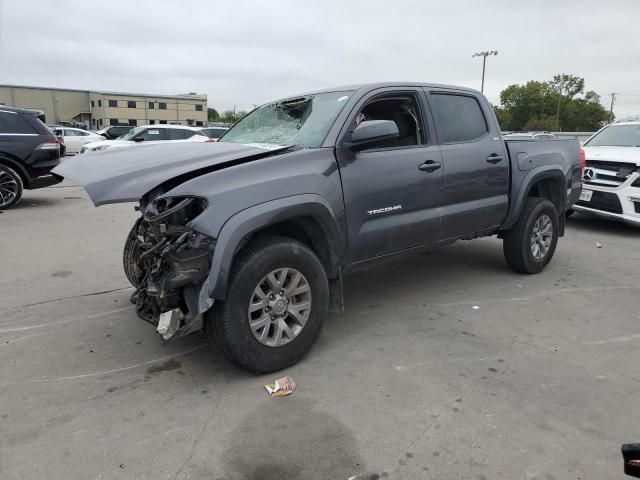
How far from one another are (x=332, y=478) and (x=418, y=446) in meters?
0.51

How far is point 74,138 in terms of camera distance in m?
23.9

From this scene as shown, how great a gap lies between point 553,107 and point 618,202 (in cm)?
9405

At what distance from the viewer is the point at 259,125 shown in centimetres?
452

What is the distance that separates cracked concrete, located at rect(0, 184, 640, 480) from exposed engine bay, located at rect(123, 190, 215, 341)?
51cm

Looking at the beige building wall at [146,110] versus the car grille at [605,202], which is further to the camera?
the beige building wall at [146,110]

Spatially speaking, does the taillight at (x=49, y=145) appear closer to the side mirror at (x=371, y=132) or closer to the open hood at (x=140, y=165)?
the open hood at (x=140, y=165)

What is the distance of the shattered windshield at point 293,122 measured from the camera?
12.5ft

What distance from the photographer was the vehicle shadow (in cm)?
816

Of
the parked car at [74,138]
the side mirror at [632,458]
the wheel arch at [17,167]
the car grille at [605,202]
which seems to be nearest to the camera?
the side mirror at [632,458]

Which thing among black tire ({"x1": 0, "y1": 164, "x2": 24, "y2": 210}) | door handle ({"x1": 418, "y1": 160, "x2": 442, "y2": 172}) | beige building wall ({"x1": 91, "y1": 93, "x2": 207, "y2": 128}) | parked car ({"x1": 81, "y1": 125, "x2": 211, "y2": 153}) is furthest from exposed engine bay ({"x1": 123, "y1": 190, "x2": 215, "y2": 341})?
beige building wall ({"x1": 91, "y1": 93, "x2": 207, "y2": 128})

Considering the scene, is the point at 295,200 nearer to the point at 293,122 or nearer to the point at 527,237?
the point at 293,122

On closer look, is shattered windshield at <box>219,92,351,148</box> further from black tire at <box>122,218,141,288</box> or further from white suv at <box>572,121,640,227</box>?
white suv at <box>572,121,640,227</box>

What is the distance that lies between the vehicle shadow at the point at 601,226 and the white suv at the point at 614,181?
35 cm

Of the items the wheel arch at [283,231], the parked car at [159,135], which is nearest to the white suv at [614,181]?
the wheel arch at [283,231]
